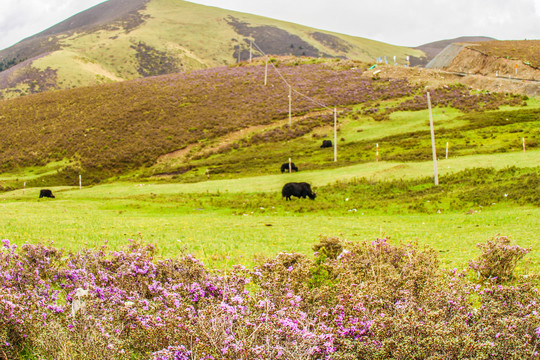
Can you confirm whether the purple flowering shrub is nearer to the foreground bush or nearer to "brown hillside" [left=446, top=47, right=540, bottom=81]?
the foreground bush

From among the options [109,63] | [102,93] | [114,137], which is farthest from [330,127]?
[109,63]

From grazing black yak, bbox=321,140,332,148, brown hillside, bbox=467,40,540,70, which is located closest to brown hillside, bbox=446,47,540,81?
brown hillside, bbox=467,40,540,70

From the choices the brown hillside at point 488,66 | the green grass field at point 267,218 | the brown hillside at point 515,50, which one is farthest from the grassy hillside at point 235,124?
the brown hillside at point 515,50

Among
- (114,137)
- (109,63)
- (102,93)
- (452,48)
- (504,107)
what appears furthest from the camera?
(109,63)

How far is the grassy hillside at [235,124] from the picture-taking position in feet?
183

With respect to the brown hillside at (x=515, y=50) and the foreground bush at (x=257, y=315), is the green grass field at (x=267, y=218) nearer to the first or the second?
the foreground bush at (x=257, y=315)

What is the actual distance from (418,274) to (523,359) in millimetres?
2936

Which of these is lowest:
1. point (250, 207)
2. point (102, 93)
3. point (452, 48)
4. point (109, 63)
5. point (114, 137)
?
point (250, 207)

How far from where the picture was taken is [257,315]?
17.3 ft

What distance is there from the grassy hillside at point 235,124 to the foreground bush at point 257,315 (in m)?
40.7

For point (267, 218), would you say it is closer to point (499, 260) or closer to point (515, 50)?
point (499, 260)

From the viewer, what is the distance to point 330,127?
229ft

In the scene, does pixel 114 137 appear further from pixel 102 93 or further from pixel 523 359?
pixel 523 359

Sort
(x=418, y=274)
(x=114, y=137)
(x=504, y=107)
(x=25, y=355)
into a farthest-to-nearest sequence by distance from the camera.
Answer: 1. (x=114, y=137)
2. (x=504, y=107)
3. (x=418, y=274)
4. (x=25, y=355)
